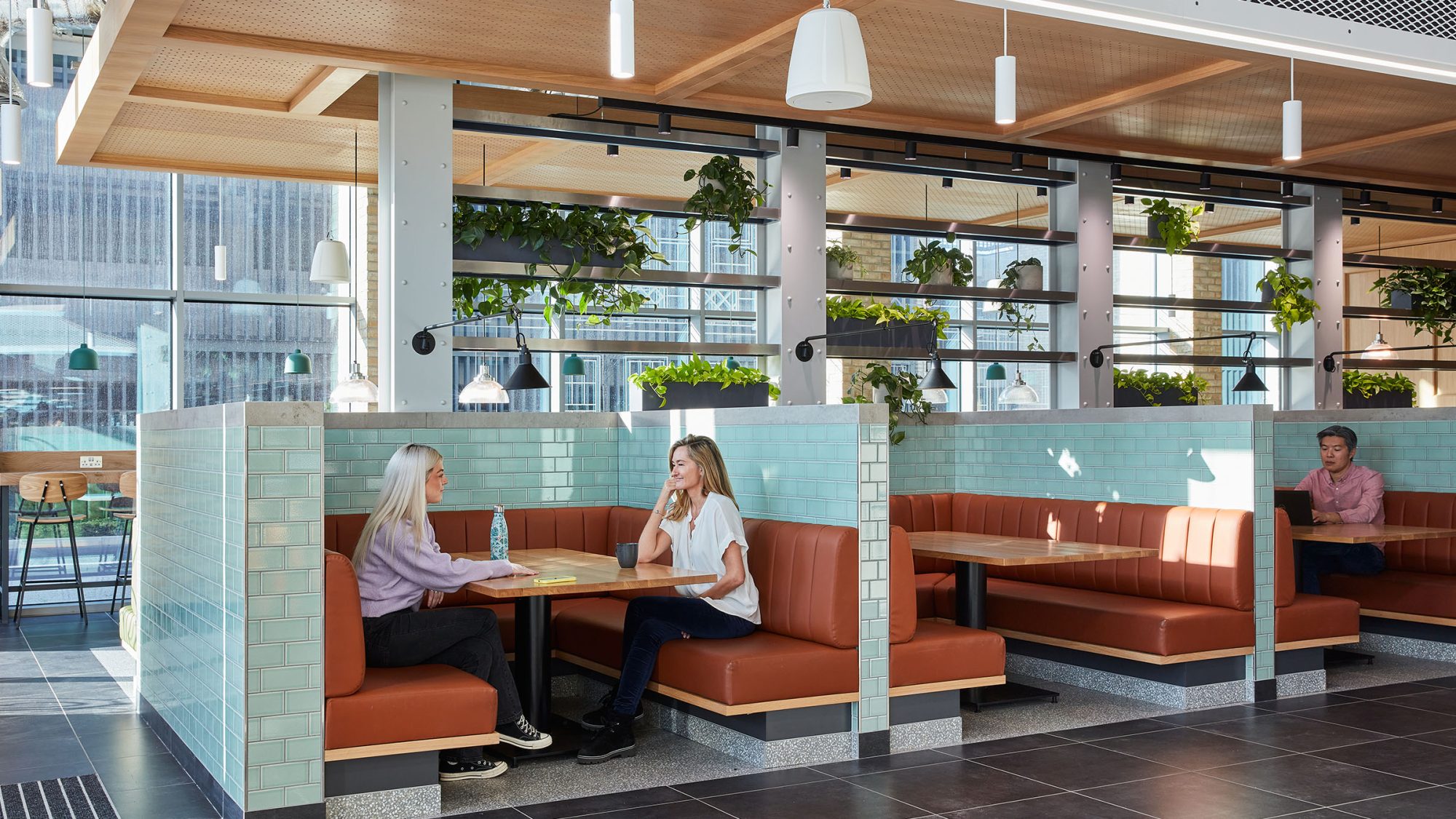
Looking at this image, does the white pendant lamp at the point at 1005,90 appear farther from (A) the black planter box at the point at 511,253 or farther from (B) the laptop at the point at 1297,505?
(B) the laptop at the point at 1297,505

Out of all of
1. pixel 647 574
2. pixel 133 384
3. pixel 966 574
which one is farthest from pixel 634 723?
pixel 133 384

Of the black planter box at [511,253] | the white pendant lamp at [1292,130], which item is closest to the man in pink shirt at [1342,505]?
the white pendant lamp at [1292,130]

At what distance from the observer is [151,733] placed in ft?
18.6

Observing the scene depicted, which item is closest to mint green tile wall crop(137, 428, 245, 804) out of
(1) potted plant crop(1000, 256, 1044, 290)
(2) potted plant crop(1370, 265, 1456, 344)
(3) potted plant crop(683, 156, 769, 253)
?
(3) potted plant crop(683, 156, 769, 253)

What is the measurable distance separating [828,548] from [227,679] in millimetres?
2210

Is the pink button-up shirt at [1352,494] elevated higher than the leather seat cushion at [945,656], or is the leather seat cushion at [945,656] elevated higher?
the pink button-up shirt at [1352,494]

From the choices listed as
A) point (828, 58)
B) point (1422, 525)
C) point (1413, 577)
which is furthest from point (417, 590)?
point (1422, 525)

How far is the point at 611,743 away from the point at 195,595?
65.5 inches

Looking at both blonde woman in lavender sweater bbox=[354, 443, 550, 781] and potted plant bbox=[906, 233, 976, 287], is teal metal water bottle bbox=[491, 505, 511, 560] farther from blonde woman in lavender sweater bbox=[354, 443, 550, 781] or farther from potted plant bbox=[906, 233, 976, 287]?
potted plant bbox=[906, 233, 976, 287]

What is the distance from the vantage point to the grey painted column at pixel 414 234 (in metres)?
6.54

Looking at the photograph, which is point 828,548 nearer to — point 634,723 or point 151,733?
point 634,723

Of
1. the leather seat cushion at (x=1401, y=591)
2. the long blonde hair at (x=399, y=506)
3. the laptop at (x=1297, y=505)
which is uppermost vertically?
the long blonde hair at (x=399, y=506)

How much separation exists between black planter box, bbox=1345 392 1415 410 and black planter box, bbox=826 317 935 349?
3.79 metres

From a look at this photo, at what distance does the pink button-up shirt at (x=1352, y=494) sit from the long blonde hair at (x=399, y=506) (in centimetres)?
499
